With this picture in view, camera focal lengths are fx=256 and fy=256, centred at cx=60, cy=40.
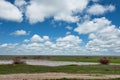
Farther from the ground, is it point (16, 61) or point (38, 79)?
point (16, 61)

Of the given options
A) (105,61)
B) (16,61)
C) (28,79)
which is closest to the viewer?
(28,79)

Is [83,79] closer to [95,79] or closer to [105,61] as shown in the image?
[95,79]

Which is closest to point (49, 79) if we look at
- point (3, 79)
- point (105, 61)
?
point (3, 79)

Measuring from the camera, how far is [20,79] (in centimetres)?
2667

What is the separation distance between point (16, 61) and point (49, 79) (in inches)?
1489

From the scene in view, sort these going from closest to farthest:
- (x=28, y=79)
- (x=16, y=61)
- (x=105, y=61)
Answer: (x=28, y=79) < (x=16, y=61) < (x=105, y=61)

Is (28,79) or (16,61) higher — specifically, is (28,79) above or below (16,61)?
below

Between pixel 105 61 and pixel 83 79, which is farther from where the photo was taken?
pixel 105 61

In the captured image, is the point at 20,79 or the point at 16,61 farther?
the point at 16,61

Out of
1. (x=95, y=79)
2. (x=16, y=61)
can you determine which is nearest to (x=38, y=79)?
(x=95, y=79)

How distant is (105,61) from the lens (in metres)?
67.9

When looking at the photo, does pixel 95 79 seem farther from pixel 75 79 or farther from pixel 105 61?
pixel 105 61

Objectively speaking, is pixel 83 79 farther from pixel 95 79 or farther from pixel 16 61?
pixel 16 61

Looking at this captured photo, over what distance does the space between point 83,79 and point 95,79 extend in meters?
1.33
